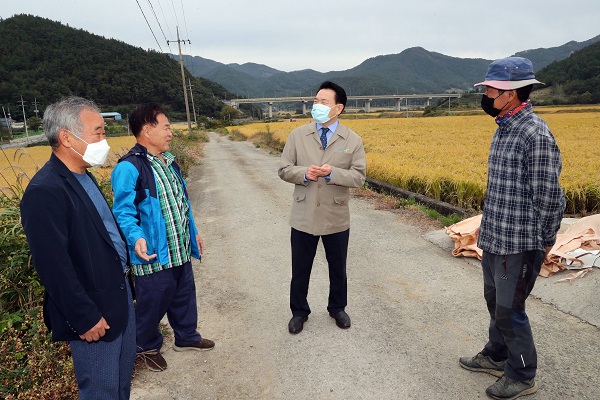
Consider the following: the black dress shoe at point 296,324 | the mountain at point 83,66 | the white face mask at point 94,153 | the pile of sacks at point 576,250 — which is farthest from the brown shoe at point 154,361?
the mountain at point 83,66

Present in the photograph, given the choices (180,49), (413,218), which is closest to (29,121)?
(180,49)

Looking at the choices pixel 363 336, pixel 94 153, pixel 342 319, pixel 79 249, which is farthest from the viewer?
pixel 342 319

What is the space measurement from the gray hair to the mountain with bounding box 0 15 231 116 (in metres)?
65.5

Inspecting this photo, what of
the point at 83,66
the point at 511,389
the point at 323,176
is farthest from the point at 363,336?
the point at 83,66

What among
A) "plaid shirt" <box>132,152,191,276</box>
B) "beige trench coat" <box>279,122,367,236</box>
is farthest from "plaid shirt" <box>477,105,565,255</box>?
"plaid shirt" <box>132,152,191,276</box>

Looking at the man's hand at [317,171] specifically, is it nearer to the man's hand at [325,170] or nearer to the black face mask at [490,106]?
the man's hand at [325,170]

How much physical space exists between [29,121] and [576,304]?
63.7 metres

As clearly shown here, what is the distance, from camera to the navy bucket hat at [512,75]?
2217 millimetres

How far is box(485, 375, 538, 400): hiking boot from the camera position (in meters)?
2.38

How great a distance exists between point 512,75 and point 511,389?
199cm

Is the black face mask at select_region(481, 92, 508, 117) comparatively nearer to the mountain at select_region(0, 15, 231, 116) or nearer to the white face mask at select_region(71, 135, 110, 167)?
the white face mask at select_region(71, 135, 110, 167)

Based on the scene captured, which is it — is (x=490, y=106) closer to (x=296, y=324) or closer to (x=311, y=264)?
(x=311, y=264)

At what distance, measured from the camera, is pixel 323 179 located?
304 cm

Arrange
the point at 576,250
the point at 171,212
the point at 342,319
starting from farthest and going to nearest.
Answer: the point at 576,250
the point at 342,319
the point at 171,212
